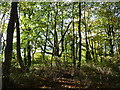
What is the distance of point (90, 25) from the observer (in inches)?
650

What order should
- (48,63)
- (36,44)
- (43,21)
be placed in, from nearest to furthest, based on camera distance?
(48,63) < (43,21) < (36,44)

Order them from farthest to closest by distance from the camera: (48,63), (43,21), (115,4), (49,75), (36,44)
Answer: (36,44)
(43,21)
(115,4)
(48,63)
(49,75)

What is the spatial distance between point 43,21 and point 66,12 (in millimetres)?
2617

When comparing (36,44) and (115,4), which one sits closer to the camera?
(115,4)

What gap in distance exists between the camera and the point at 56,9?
14.4 m

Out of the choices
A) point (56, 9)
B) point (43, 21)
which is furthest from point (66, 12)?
point (43, 21)

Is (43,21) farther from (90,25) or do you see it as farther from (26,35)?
(90,25)

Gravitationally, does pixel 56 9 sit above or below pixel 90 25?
above

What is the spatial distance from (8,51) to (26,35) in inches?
254

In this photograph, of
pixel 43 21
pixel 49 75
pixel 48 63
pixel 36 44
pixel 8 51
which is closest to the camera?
pixel 8 51

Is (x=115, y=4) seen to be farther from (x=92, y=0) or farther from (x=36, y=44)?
(x=36, y=44)

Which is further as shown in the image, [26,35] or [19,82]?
[26,35]

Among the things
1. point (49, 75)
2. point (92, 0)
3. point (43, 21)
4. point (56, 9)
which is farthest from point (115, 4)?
point (49, 75)

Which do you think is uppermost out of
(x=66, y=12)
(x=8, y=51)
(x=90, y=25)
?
(x=66, y=12)
